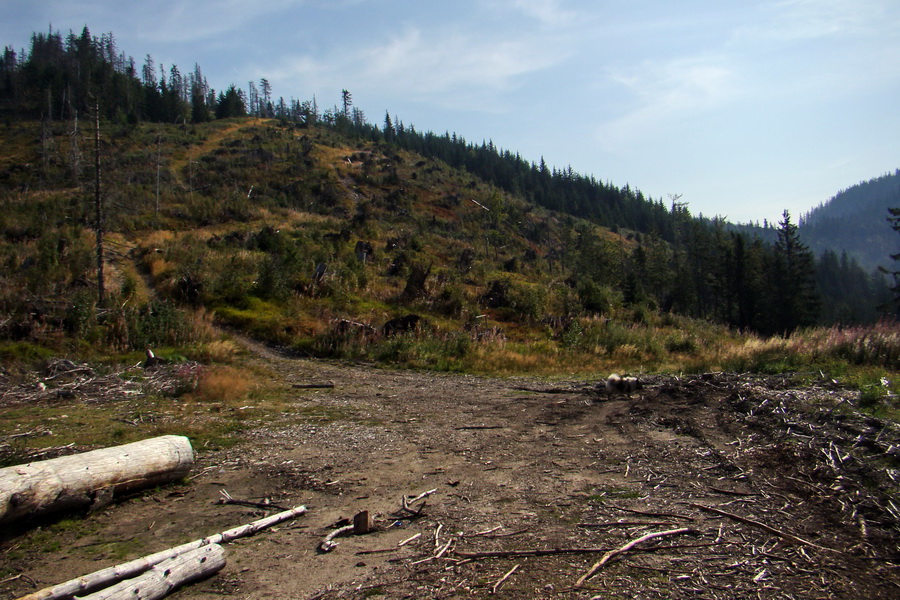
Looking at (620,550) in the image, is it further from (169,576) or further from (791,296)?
(791,296)

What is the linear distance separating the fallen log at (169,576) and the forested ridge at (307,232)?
11.6m

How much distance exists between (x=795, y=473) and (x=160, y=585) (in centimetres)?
582

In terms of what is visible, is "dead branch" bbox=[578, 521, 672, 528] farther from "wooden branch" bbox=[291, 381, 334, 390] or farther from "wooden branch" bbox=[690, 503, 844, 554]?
"wooden branch" bbox=[291, 381, 334, 390]

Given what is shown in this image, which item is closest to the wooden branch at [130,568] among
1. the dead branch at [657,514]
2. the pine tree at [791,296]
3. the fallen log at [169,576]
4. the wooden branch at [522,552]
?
the fallen log at [169,576]

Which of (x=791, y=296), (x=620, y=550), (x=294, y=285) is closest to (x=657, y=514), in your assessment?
(x=620, y=550)

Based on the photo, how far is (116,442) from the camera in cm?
660

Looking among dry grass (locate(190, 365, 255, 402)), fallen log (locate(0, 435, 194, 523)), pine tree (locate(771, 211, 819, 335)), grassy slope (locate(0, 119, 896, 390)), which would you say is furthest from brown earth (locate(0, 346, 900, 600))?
pine tree (locate(771, 211, 819, 335))

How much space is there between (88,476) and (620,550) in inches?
189

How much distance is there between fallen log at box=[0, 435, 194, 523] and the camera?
4434 mm

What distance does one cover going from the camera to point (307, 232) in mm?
33312

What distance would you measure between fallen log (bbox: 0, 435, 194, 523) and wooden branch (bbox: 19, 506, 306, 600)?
1.24m

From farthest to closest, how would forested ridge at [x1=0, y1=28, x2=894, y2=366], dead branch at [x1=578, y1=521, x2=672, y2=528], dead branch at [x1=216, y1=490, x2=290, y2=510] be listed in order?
forested ridge at [x1=0, y1=28, x2=894, y2=366] → dead branch at [x1=216, y1=490, x2=290, y2=510] → dead branch at [x1=578, y1=521, x2=672, y2=528]

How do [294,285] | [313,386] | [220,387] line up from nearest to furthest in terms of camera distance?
[220,387], [313,386], [294,285]

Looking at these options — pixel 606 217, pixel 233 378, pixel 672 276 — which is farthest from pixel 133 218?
pixel 606 217
